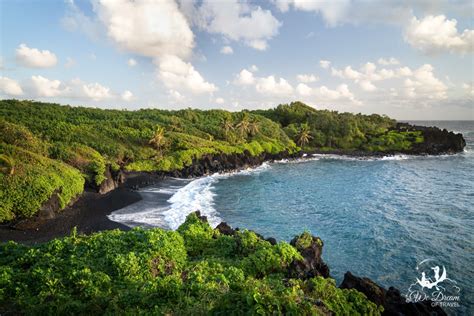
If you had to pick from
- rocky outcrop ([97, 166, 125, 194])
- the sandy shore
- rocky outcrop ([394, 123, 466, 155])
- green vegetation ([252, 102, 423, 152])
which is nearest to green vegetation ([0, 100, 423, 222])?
green vegetation ([252, 102, 423, 152])

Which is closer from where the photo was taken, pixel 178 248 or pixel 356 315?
pixel 356 315

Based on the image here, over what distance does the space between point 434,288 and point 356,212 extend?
63.3 feet

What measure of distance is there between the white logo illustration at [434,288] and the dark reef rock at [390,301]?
7.30ft

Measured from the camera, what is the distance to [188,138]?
288 ft

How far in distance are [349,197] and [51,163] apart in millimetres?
45350

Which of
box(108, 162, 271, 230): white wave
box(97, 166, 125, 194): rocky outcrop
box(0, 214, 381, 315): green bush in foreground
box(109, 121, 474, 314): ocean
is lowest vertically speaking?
box(109, 121, 474, 314): ocean

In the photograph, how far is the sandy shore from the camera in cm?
3220

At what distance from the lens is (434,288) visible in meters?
24.5

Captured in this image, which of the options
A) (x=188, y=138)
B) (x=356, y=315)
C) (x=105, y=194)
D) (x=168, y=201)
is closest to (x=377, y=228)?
(x=356, y=315)

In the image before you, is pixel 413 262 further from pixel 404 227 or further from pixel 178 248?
pixel 178 248

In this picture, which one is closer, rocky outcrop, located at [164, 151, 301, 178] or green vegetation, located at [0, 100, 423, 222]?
green vegetation, located at [0, 100, 423, 222]

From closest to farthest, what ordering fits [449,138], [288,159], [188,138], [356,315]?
[356,315] → [188,138] → [288,159] → [449,138]

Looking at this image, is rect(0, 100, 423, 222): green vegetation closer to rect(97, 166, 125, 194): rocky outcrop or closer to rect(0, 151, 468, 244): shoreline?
rect(97, 166, 125, 194): rocky outcrop

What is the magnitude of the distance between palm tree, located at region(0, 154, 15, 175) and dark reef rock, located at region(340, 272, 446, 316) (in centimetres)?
3856
